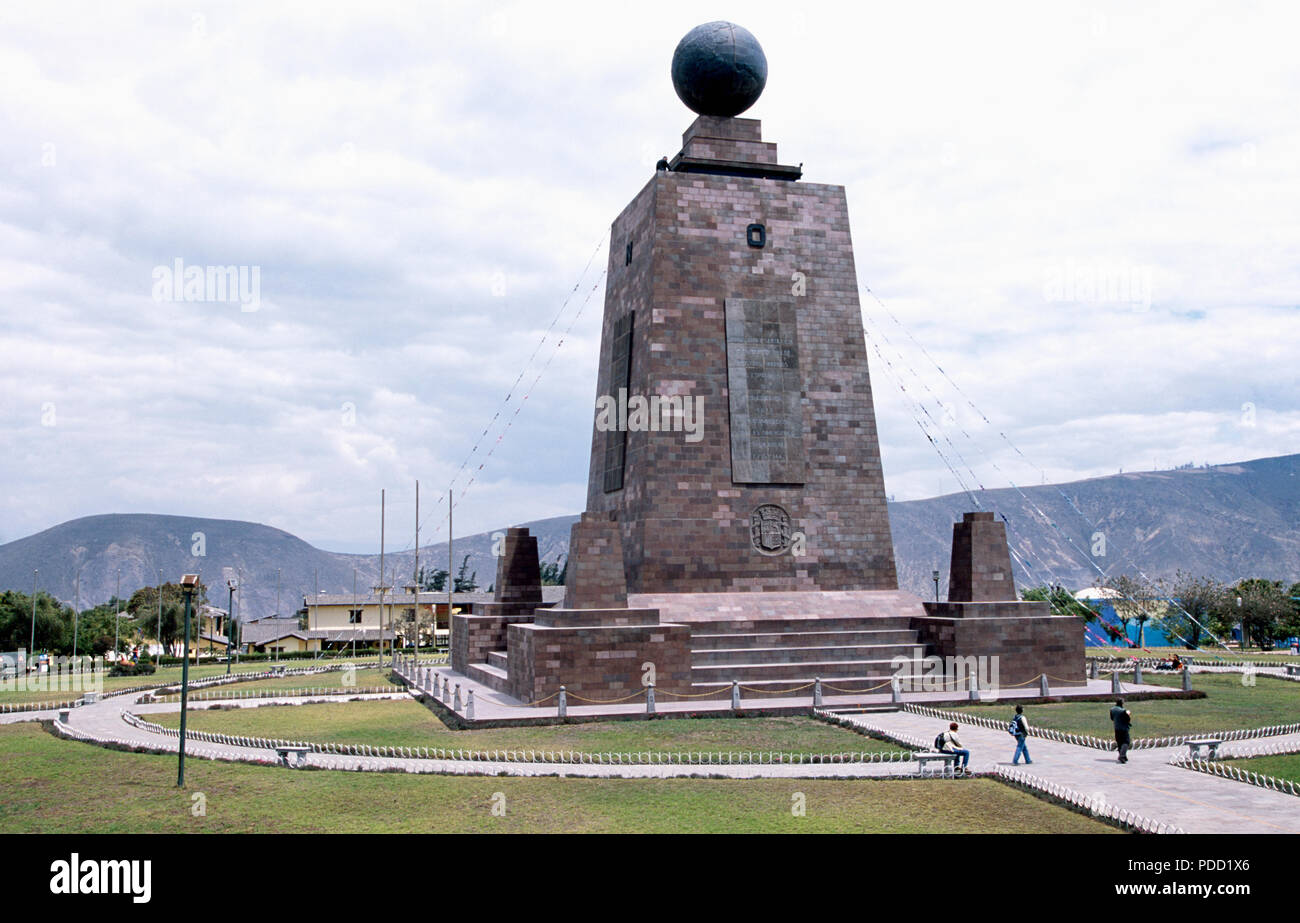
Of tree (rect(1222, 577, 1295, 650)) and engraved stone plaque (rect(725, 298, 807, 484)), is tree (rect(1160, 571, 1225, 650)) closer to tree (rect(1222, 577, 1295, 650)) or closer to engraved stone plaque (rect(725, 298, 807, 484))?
tree (rect(1222, 577, 1295, 650))

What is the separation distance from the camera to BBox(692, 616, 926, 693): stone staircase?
2514 centimetres

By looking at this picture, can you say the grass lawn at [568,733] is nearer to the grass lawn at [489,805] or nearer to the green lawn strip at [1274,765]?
the grass lawn at [489,805]

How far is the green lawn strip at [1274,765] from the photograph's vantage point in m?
15.6

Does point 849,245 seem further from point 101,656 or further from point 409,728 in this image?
point 101,656

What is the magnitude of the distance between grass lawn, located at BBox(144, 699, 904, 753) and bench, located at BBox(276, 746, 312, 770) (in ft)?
8.95

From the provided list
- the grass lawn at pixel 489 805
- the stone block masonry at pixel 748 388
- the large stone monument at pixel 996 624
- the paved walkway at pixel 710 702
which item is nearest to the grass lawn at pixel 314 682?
the paved walkway at pixel 710 702

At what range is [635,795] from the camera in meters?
14.4

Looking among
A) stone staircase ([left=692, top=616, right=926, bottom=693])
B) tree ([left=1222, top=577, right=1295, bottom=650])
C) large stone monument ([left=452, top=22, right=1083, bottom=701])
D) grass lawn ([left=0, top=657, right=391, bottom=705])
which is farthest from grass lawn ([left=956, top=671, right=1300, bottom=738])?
tree ([left=1222, top=577, right=1295, bottom=650])

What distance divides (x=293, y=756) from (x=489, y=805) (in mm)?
5141

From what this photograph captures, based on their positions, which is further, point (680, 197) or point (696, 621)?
point (680, 197)
